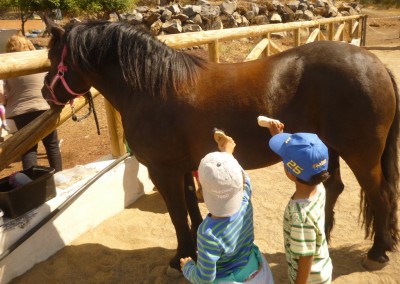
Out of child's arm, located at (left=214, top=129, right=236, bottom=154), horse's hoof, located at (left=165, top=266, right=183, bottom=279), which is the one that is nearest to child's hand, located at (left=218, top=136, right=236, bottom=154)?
child's arm, located at (left=214, top=129, right=236, bottom=154)

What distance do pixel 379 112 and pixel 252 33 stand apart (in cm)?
320


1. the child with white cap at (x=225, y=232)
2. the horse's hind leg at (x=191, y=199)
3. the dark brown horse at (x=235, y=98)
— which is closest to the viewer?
the child with white cap at (x=225, y=232)

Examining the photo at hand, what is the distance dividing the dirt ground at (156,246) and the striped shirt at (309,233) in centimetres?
83

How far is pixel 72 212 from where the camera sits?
3.01m

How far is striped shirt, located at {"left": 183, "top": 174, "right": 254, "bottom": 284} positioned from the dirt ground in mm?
1078

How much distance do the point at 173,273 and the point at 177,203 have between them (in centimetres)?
53

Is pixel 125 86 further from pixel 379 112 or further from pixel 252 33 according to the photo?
pixel 252 33

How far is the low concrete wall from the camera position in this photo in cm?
254

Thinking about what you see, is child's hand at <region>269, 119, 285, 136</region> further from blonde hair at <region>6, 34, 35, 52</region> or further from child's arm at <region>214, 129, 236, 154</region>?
blonde hair at <region>6, 34, 35, 52</region>

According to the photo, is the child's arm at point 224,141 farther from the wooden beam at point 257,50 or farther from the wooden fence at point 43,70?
the wooden beam at point 257,50

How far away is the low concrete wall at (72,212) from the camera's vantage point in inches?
99.8

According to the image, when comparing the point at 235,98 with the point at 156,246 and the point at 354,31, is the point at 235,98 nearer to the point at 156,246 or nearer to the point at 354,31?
the point at 156,246

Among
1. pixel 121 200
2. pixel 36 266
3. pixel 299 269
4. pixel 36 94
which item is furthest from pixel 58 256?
pixel 299 269

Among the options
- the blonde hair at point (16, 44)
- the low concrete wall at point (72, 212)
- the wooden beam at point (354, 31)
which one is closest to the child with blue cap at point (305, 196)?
the low concrete wall at point (72, 212)
